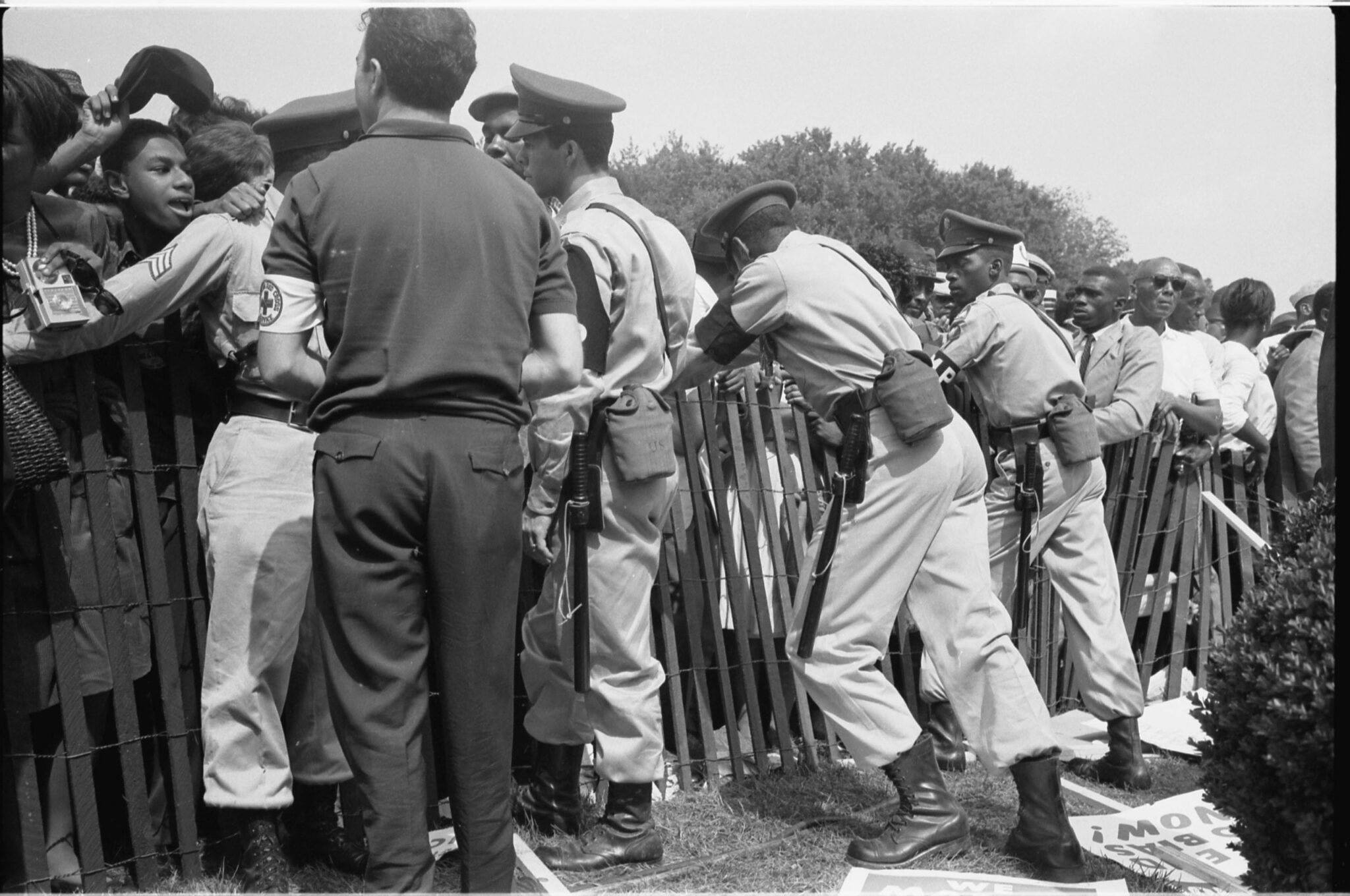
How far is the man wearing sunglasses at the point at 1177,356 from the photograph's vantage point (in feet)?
22.5

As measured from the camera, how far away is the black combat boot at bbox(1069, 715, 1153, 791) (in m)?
5.35

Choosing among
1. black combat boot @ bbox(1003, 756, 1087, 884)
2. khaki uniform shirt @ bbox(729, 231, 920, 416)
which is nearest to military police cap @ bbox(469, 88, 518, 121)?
khaki uniform shirt @ bbox(729, 231, 920, 416)

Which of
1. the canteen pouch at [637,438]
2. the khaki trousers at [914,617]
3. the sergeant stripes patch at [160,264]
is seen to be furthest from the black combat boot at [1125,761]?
the sergeant stripes patch at [160,264]

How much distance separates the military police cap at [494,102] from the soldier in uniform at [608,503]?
1.50 meters

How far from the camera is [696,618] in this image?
5.05m

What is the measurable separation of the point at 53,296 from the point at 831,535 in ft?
7.69

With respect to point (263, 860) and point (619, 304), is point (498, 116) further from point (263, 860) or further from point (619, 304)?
point (263, 860)

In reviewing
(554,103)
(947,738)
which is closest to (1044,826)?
(947,738)

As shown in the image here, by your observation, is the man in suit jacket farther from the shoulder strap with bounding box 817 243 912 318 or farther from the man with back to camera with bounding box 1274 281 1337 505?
the shoulder strap with bounding box 817 243 912 318

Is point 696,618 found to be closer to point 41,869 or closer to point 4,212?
point 41,869

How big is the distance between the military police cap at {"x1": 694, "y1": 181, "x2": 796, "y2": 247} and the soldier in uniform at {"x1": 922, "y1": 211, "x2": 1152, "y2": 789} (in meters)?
1.27

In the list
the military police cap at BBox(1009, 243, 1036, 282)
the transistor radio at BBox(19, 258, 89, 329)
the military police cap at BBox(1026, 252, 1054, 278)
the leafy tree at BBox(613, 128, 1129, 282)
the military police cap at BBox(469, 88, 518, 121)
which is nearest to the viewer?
the transistor radio at BBox(19, 258, 89, 329)

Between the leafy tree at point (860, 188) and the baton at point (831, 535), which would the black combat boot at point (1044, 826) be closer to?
the baton at point (831, 535)

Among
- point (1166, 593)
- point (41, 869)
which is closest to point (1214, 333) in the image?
point (1166, 593)
